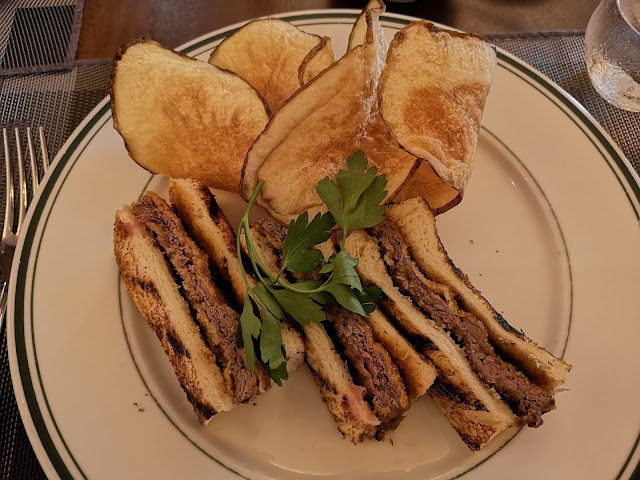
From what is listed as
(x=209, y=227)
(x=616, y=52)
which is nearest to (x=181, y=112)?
(x=209, y=227)

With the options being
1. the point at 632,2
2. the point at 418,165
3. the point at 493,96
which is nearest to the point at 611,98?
the point at 632,2

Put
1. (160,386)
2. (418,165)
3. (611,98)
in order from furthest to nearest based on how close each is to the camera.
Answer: (611,98) → (418,165) → (160,386)

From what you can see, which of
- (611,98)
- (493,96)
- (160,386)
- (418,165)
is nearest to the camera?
(160,386)

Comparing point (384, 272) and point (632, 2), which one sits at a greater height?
point (632, 2)

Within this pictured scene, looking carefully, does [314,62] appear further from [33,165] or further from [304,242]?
[33,165]

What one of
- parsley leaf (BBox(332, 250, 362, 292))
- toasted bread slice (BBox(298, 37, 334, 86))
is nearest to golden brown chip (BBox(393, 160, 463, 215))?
parsley leaf (BBox(332, 250, 362, 292))

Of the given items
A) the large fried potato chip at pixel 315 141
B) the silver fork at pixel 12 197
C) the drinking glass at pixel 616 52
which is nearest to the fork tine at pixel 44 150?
the silver fork at pixel 12 197

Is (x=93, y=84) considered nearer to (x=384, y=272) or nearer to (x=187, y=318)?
(x=187, y=318)
